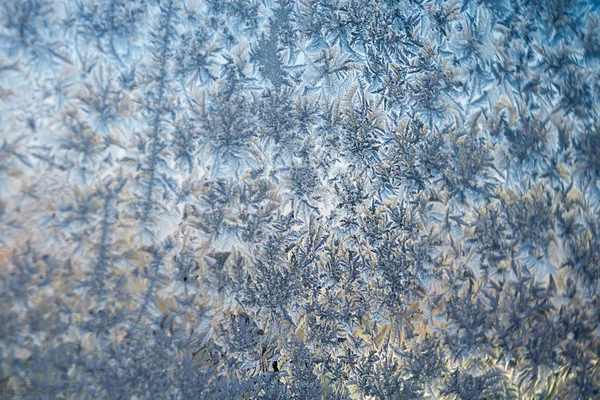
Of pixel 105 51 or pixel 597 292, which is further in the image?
pixel 597 292

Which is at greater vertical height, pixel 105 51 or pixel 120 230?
pixel 105 51

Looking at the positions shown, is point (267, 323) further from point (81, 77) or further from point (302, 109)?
point (81, 77)

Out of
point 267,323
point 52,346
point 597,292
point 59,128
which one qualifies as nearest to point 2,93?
point 59,128

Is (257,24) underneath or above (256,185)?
above

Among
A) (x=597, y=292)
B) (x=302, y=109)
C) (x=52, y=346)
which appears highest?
(x=302, y=109)

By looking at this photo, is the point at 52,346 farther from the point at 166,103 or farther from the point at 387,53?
the point at 387,53

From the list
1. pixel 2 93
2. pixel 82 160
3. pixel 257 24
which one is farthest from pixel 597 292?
pixel 2 93
